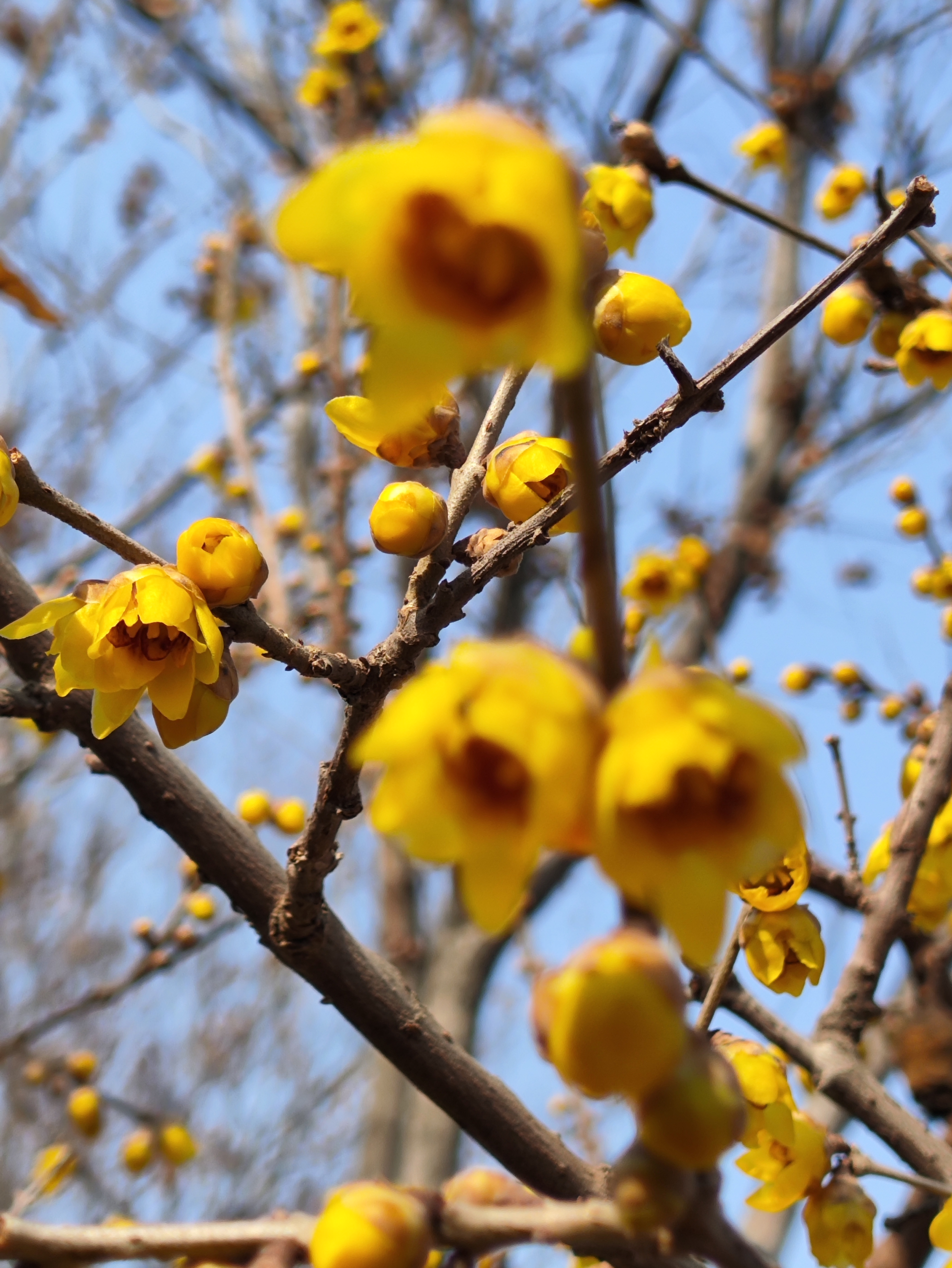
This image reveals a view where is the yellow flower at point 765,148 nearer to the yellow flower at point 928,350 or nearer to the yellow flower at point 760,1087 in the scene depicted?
the yellow flower at point 928,350

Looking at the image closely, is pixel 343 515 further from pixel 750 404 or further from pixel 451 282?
pixel 750 404

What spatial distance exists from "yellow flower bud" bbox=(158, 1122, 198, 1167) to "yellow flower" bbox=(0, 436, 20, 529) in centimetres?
288

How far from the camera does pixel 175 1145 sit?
3395 millimetres

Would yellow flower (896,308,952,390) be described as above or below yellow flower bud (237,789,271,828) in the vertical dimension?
above

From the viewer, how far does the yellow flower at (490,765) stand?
0.63 m

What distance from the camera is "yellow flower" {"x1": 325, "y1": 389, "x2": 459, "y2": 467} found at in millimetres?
1255

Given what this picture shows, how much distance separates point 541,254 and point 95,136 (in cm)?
662

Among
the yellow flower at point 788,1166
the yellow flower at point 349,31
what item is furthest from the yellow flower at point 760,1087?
the yellow flower at point 349,31

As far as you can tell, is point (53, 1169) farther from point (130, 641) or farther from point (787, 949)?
point (787, 949)

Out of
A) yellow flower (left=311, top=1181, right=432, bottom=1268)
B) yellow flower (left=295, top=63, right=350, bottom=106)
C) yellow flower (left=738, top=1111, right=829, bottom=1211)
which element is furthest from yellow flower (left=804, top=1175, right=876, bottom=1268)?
yellow flower (left=295, top=63, right=350, bottom=106)

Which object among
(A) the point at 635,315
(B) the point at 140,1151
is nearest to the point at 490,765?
(A) the point at 635,315

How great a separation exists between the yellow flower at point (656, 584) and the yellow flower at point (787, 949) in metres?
2.25

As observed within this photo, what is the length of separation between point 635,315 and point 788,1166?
116cm

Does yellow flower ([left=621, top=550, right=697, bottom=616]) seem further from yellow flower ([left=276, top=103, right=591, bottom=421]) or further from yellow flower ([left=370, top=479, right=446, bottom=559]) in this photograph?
yellow flower ([left=276, top=103, right=591, bottom=421])
